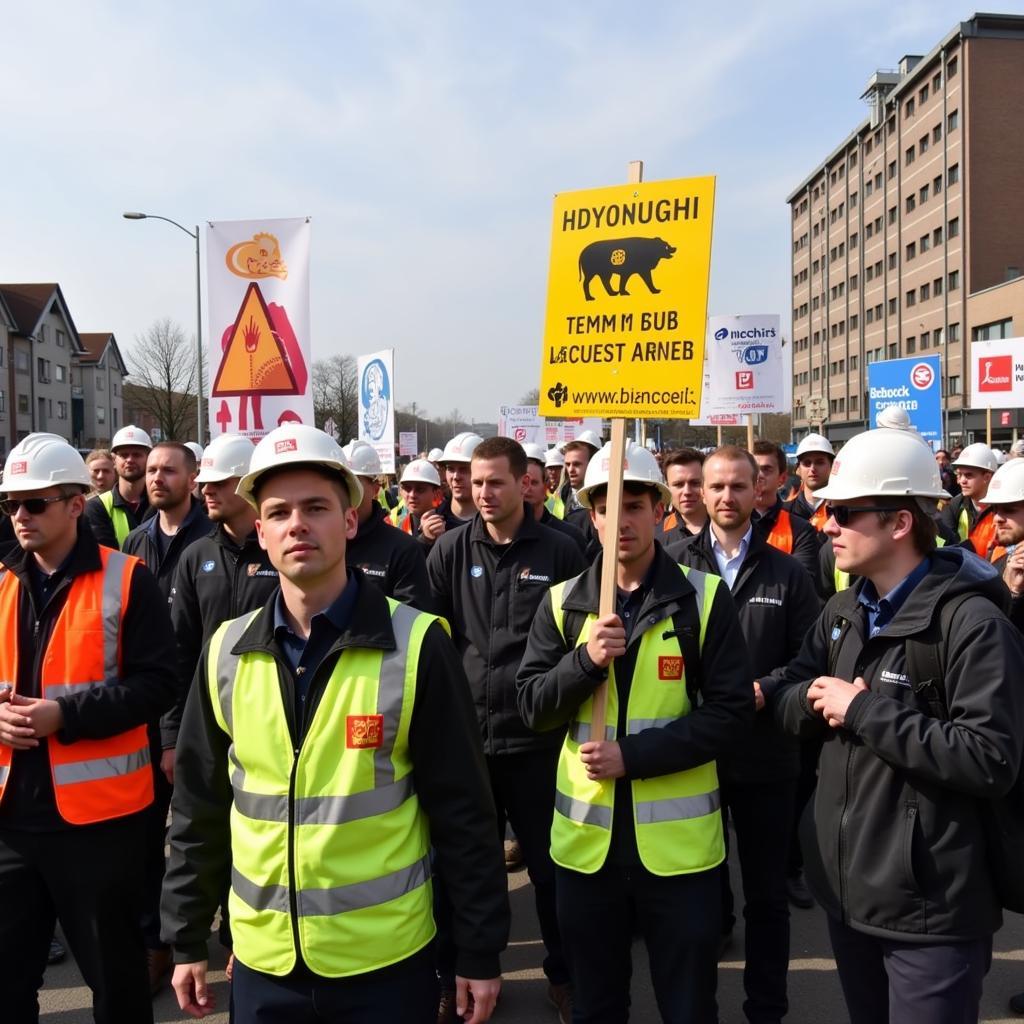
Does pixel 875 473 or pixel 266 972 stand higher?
pixel 875 473

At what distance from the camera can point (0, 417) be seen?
56.2 meters

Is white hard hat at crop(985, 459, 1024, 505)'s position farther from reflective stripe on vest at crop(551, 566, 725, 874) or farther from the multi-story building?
the multi-story building

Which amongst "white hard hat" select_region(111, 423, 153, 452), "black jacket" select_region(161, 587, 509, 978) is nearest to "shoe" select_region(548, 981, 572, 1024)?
"black jacket" select_region(161, 587, 509, 978)

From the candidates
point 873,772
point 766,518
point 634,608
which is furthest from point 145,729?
point 766,518

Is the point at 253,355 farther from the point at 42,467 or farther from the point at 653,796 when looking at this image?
the point at 653,796

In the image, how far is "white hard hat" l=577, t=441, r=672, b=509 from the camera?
3.50 metres

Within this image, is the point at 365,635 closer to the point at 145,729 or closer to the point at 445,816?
the point at 445,816

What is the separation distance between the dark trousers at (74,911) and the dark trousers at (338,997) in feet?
3.56

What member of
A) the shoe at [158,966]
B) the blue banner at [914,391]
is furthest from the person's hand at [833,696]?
the blue banner at [914,391]

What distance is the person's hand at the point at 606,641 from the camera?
119 inches

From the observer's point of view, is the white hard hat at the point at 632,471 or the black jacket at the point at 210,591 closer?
the white hard hat at the point at 632,471

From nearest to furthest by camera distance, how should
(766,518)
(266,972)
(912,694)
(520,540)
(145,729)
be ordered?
(266,972), (912,694), (145,729), (520,540), (766,518)

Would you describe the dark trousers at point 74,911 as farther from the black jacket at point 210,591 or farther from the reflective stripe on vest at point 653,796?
the reflective stripe on vest at point 653,796

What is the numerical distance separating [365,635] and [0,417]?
61.5 meters
